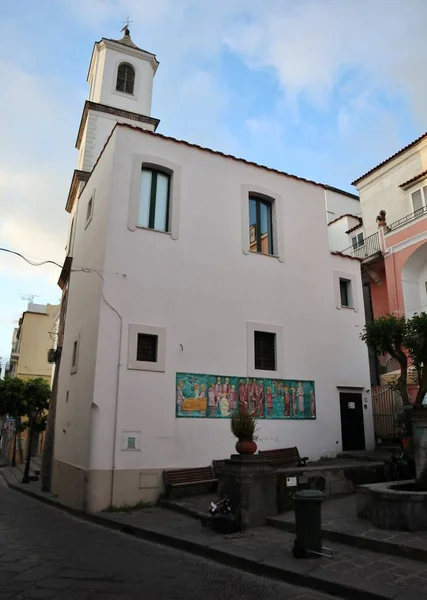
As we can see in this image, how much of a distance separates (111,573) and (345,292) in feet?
43.3

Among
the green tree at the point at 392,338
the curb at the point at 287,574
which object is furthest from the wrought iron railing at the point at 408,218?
the curb at the point at 287,574

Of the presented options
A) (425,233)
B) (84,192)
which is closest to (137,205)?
(84,192)

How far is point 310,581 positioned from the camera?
5.40 metres

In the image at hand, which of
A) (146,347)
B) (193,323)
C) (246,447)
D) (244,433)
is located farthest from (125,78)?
(246,447)

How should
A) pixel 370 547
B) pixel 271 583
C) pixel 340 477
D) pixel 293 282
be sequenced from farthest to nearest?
pixel 293 282 → pixel 340 477 → pixel 370 547 → pixel 271 583

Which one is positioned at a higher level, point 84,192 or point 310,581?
point 84,192

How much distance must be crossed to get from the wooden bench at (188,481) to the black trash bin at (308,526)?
202 inches

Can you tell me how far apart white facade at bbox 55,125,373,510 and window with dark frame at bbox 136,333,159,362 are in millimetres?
322

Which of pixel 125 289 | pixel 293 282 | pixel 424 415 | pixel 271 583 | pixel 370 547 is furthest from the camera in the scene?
pixel 293 282

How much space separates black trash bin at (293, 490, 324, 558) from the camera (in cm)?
621

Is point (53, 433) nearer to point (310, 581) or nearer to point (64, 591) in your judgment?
point (64, 591)

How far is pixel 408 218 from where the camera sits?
22094 millimetres

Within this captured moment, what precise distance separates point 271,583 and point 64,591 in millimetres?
2455

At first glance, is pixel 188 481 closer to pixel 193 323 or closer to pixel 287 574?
pixel 193 323
